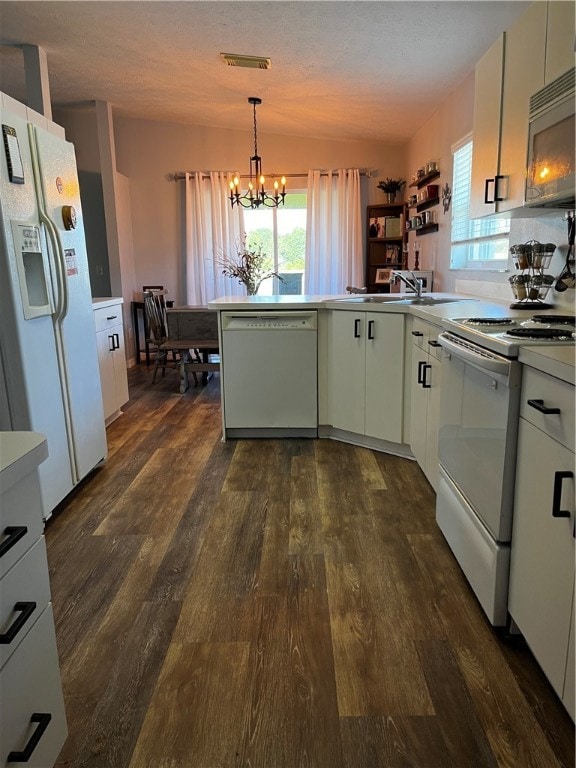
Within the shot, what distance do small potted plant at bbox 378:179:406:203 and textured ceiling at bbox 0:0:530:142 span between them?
2.13ft

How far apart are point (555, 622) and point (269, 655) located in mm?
788

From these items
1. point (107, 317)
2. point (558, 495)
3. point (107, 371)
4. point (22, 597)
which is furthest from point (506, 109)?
point (107, 371)

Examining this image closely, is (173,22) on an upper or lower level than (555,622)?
upper

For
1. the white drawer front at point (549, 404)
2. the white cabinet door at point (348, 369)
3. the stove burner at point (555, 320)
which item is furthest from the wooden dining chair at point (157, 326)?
the white drawer front at point (549, 404)

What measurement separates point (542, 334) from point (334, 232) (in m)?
5.23

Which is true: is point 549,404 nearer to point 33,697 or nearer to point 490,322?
point 490,322

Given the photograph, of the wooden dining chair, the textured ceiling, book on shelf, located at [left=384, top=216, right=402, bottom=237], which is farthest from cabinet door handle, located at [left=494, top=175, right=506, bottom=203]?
book on shelf, located at [left=384, top=216, right=402, bottom=237]

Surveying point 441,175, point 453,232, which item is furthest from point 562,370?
point 441,175

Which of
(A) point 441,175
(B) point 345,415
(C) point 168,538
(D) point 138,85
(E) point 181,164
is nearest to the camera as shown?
(C) point 168,538

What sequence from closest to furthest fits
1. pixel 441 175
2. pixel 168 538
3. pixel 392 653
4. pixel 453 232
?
pixel 392 653 < pixel 168 538 < pixel 453 232 < pixel 441 175

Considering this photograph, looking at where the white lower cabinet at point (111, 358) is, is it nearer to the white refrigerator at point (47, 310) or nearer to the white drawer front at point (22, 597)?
the white refrigerator at point (47, 310)

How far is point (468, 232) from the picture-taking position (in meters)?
3.86

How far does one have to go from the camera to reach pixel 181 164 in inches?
253

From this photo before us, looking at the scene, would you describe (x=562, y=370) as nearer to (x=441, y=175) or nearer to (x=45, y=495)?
(x=45, y=495)
